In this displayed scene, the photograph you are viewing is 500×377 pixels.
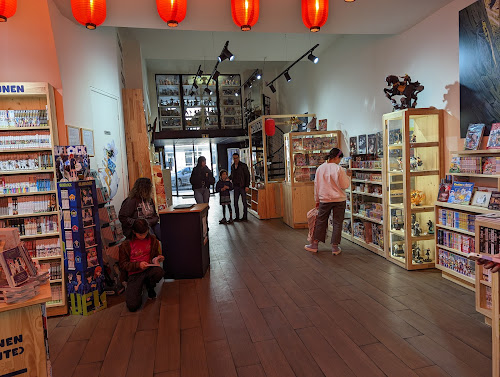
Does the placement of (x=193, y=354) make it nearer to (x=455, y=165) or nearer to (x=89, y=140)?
(x=89, y=140)

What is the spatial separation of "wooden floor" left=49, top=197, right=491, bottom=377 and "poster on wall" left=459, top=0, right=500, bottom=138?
210 centimetres

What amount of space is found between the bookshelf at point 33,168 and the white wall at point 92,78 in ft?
1.21

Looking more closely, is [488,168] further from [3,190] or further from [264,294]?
[3,190]

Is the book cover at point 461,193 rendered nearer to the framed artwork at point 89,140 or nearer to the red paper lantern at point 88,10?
the red paper lantern at point 88,10

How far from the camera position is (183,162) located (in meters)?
17.2

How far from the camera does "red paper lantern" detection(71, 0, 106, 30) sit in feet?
11.2

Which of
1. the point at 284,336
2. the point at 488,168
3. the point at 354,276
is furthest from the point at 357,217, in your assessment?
the point at 284,336

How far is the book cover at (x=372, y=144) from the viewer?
638 cm

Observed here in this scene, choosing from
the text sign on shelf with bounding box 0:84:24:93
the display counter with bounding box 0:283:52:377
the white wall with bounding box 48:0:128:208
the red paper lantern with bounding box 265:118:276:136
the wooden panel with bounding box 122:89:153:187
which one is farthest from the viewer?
the red paper lantern with bounding box 265:118:276:136

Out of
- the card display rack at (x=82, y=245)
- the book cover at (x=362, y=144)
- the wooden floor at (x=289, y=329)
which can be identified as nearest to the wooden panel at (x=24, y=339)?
the wooden floor at (x=289, y=329)

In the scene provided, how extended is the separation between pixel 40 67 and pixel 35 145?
2.97 ft

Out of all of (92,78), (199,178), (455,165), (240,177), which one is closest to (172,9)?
(92,78)

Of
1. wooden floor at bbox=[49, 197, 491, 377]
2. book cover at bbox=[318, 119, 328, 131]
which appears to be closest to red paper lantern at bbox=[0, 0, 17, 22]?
wooden floor at bbox=[49, 197, 491, 377]

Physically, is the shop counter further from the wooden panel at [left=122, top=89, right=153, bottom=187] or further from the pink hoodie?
the pink hoodie
